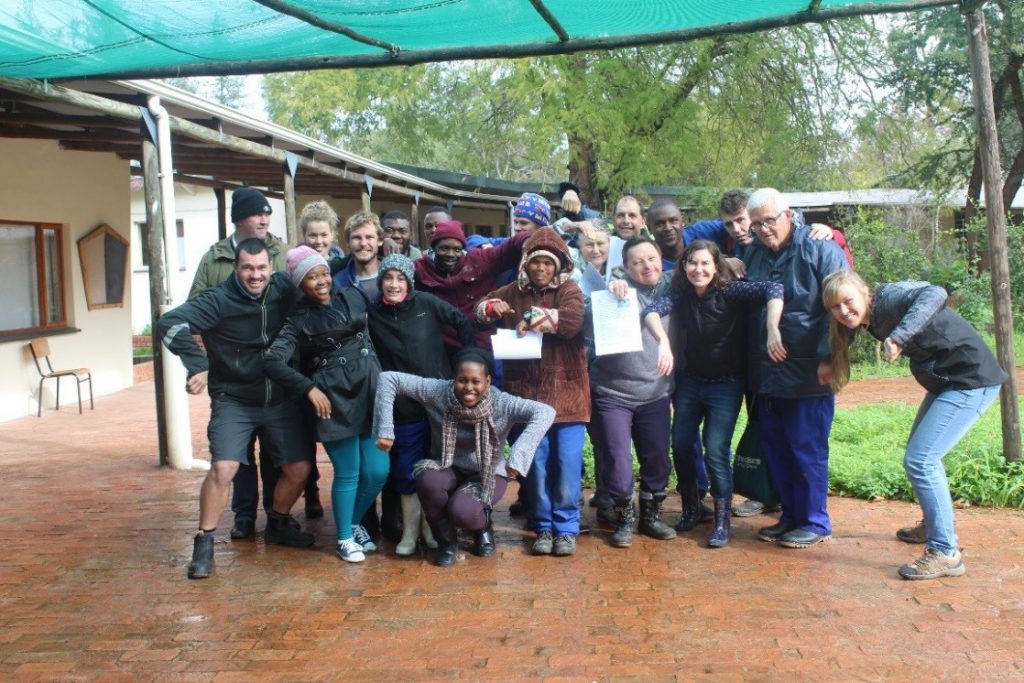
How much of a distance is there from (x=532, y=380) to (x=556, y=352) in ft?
0.68

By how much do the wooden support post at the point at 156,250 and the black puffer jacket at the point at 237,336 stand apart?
281 centimetres

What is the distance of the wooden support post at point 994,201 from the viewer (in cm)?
568

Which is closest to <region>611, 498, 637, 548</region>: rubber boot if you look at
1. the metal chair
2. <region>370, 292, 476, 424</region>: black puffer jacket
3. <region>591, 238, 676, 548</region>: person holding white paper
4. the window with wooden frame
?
<region>591, 238, 676, 548</region>: person holding white paper

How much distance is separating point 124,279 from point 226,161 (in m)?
2.19

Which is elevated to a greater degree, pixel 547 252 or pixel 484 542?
pixel 547 252

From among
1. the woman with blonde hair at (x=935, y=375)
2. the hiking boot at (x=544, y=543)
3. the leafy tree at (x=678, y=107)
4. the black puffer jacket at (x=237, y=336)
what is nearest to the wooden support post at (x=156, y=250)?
the black puffer jacket at (x=237, y=336)

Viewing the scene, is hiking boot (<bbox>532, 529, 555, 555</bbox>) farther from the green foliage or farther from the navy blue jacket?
the green foliage

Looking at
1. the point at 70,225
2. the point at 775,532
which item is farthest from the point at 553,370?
the point at 70,225

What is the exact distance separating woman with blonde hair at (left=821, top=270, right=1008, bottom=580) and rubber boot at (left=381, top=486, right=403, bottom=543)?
2.69 m

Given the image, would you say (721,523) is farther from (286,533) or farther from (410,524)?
(286,533)

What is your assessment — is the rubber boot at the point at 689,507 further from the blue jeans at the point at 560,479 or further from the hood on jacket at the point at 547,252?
the hood on jacket at the point at 547,252

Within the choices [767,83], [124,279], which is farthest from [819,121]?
[124,279]

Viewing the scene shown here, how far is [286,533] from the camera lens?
221 inches

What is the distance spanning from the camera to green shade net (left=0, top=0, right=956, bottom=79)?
15.8 ft
